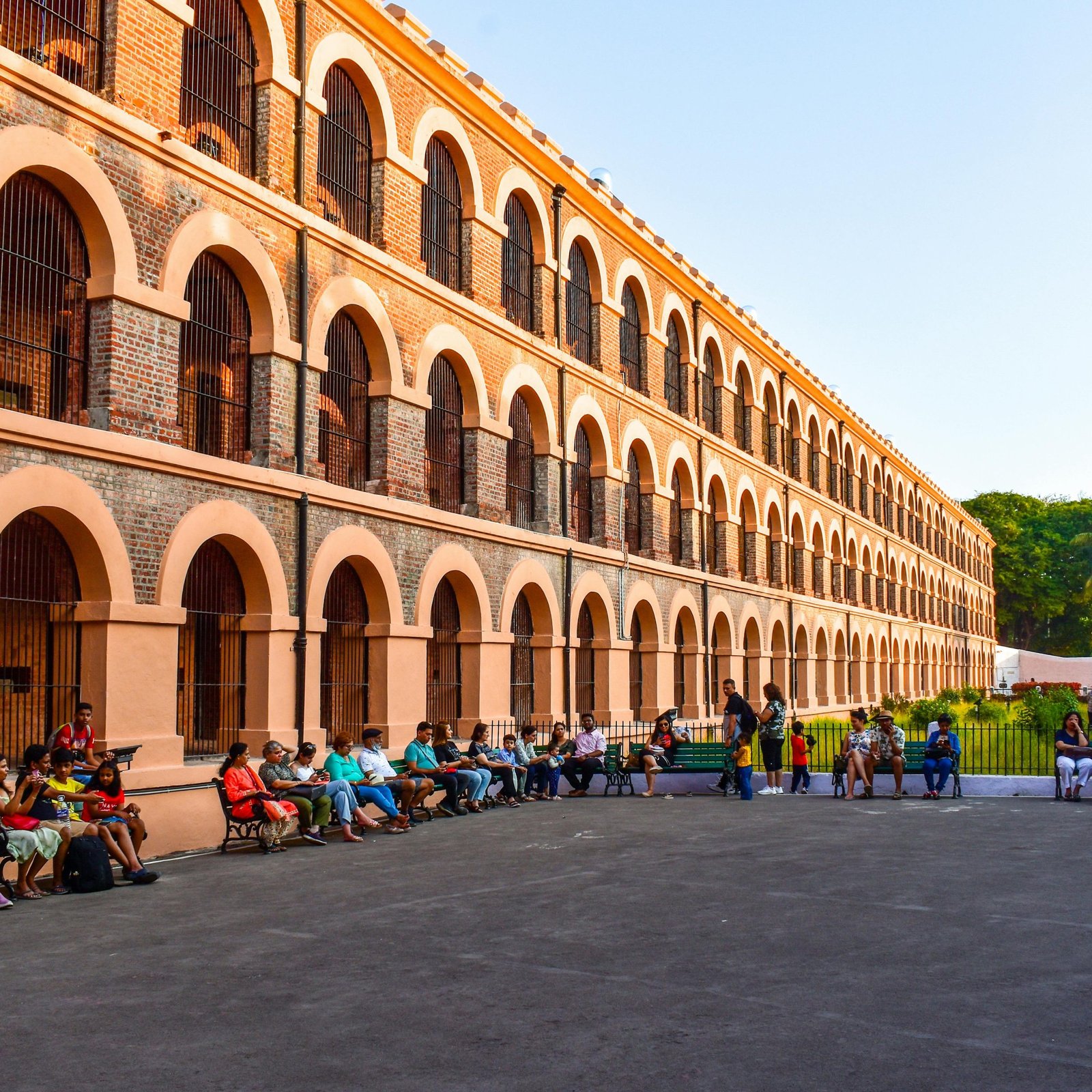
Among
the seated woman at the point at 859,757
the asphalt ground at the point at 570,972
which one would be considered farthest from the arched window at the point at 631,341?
the asphalt ground at the point at 570,972

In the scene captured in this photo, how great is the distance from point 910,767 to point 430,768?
23.6 feet

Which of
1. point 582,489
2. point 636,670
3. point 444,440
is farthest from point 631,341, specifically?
point 444,440

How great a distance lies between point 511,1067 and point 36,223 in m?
10.6

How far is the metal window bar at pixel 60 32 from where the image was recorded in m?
13.0

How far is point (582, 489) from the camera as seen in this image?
966 inches

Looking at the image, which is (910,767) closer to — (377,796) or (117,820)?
(377,796)

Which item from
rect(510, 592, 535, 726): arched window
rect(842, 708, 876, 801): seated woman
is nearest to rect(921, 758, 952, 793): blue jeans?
rect(842, 708, 876, 801): seated woman

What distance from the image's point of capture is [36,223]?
12836 millimetres

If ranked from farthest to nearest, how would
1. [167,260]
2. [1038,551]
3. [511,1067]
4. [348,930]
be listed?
[1038,551], [167,260], [348,930], [511,1067]

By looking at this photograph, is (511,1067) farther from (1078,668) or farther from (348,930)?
(1078,668)

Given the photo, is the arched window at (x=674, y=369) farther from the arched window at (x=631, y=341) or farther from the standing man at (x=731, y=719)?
the standing man at (x=731, y=719)

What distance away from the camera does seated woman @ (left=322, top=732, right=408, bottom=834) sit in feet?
46.4

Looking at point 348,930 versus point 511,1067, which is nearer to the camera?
point 511,1067

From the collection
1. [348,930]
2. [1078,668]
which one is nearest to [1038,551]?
[1078,668]
